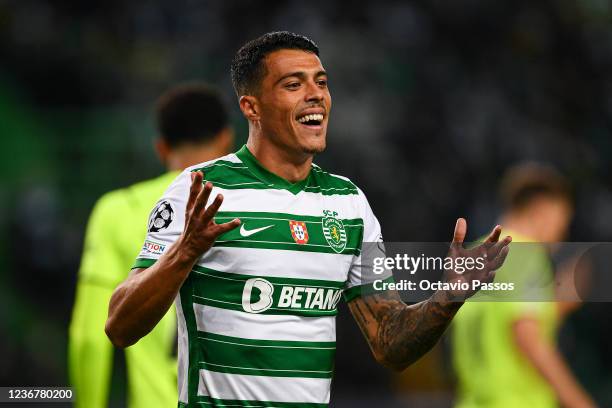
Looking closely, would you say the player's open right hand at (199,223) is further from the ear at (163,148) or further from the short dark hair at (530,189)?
the short dark hair at (530,189)

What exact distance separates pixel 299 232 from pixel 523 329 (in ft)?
7.95

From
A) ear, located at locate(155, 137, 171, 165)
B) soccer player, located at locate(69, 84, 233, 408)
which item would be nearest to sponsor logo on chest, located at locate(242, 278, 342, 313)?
soccer player, located at locate(69, 84, 233, 408)

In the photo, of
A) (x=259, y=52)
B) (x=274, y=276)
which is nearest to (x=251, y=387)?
(x=274, y=276)

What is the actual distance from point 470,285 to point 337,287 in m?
0.47

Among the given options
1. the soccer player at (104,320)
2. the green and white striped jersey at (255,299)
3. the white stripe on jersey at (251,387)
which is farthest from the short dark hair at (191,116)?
the white stripe on jersey at (251,387)

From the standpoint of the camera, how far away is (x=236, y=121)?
11648 mm

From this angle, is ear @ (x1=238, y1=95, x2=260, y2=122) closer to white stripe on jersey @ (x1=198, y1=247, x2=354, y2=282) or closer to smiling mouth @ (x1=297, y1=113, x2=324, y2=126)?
smiling mouth @ (x1=297, y1=113, x2=324, y2=126)

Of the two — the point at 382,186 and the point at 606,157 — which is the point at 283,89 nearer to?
the point at 382,186

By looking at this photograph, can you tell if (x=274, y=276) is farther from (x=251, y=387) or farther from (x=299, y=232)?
(x=251, y=387)

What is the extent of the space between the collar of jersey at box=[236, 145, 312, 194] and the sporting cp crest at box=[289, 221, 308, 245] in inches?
5.3

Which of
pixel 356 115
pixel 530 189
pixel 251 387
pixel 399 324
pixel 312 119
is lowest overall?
pixel 251 387

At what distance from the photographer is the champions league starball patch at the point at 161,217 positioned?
324 cm

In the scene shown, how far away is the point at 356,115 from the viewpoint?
12148mm

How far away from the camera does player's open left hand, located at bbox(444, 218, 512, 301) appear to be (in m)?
3.12
